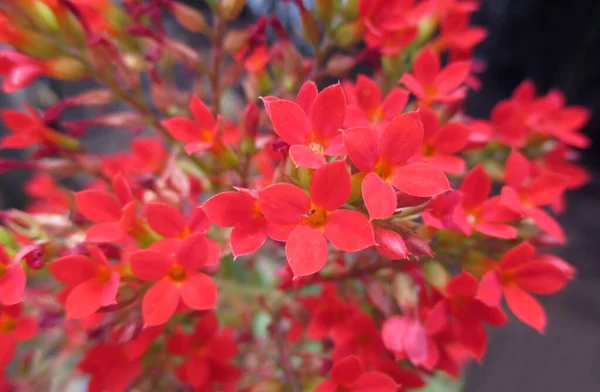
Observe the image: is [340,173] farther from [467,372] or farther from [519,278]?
[467,372]

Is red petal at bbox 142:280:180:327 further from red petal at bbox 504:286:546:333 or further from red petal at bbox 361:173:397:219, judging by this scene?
red petal at bbox 504:286:546:333

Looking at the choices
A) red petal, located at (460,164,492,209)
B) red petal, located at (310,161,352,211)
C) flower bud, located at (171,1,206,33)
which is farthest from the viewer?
flower bud, located at (171,1,206,33)

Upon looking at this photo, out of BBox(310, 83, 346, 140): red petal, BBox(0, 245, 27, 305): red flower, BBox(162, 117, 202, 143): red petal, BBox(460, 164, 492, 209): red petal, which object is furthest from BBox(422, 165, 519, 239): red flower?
BBox(0, 245, 27, 305): red flower

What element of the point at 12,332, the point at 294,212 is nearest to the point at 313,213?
the point at 294,212

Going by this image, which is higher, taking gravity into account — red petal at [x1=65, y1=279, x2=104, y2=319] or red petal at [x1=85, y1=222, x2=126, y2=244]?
red petal at [x1=85, y1=222, x2=126, y2=244]

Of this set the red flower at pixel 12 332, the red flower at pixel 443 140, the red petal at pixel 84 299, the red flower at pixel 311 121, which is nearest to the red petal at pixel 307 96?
the red flower at pixel 311 121

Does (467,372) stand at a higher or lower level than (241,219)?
lower

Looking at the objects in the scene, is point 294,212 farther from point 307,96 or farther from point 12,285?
point 12,285

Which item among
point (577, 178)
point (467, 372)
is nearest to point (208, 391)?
point (577, 178)
